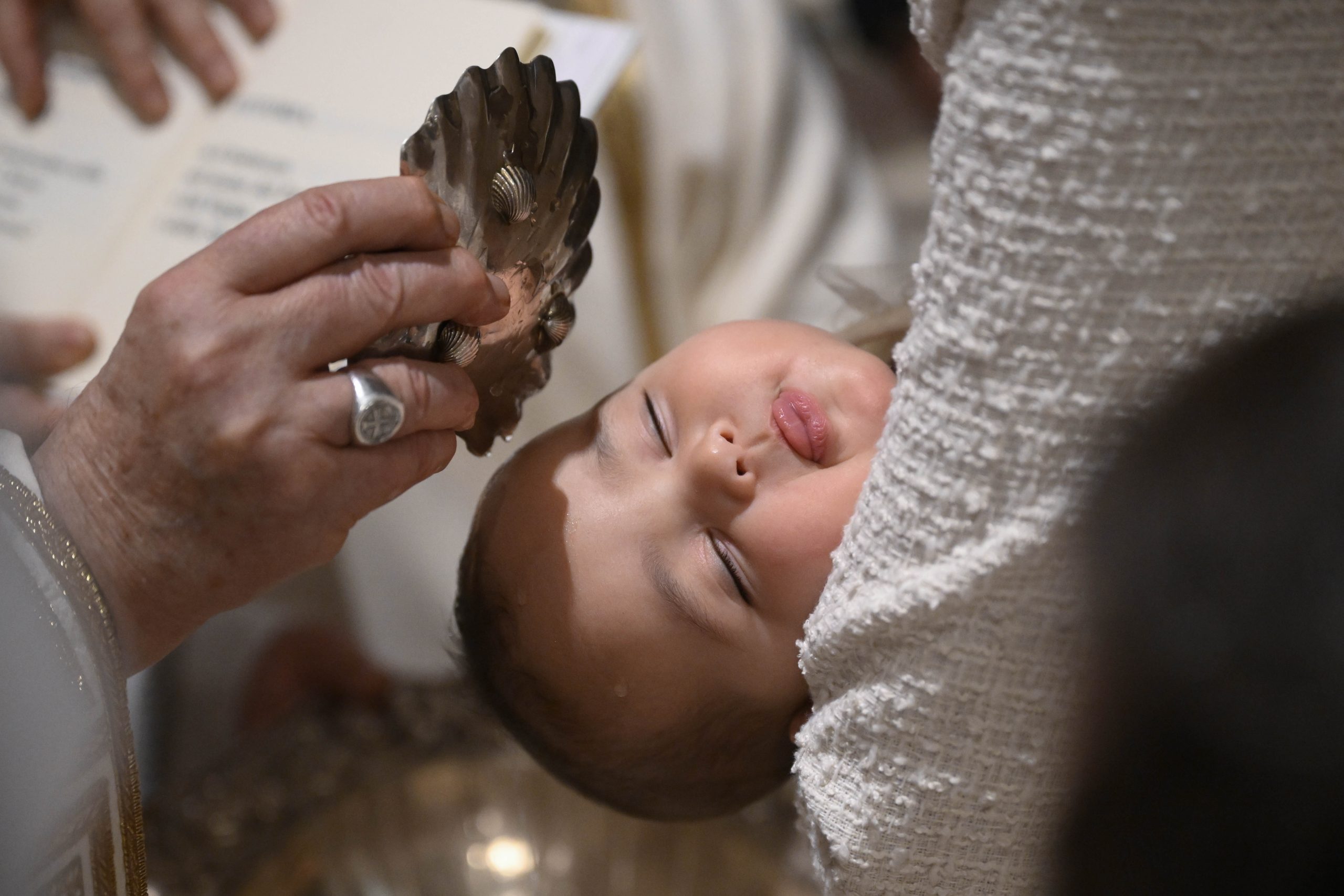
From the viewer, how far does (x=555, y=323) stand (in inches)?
25.8

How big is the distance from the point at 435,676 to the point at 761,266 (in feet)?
1.86

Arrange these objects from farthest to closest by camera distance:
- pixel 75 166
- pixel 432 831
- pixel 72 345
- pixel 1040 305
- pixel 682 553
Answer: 1. pixel 432 831
2. pixel 75 166
3. pixel 72 345
4. pixel 682 553
5. pixel 1040 305

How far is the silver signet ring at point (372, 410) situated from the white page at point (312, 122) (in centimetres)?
37

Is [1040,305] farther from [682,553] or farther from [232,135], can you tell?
[232,135]

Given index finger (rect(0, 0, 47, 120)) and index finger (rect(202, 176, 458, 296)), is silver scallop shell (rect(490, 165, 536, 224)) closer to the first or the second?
index finger (rect(202, 176, 458, 296))

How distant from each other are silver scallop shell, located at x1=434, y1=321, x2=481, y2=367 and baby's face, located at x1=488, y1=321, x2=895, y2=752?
0.16 metres

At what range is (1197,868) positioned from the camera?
311 mm

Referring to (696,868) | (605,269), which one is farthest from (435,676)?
(605,269)

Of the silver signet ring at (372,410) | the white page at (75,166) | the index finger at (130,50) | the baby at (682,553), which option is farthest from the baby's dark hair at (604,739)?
the index finger at (130,50)

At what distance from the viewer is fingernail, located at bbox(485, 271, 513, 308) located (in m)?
0.55

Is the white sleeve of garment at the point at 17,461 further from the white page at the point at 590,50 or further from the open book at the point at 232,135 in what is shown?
the white page at the point at 590,50

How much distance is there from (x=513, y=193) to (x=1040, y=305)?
27 centimetres

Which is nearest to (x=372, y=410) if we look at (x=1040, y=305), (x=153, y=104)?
(x=1040, y=305)

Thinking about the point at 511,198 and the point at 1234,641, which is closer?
the point at 1234,641
